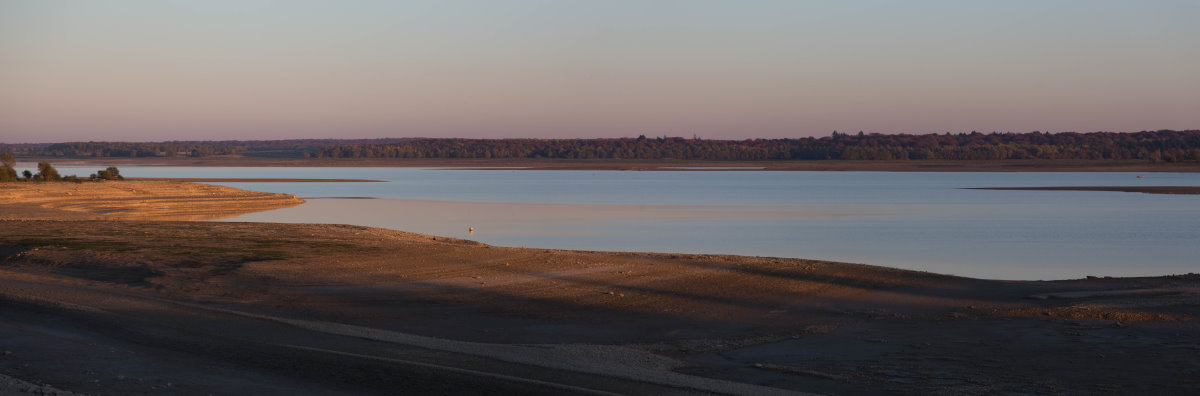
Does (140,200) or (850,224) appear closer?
(850,224)

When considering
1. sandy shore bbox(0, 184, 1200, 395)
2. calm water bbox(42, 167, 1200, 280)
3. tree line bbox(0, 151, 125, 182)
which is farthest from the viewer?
tree line bbox(0, 151, 125, 182)

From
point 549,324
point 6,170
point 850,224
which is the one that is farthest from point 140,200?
point 549,324

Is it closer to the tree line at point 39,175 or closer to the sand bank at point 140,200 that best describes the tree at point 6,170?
the tree line at point 39,175

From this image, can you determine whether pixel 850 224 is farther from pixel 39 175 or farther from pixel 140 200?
pixel 39 175

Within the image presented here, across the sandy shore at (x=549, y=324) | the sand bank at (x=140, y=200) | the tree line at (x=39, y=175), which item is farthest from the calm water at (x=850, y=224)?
the tree line at (x=39, y=175)

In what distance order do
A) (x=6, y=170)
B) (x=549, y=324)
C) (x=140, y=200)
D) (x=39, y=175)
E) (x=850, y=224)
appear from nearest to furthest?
(x=549, y=324) < (x=850, y=224) < (x=140, y=200) < (x=6, y=170) < (x=39, y=175)

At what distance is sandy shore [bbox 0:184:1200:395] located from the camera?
8.48 meters

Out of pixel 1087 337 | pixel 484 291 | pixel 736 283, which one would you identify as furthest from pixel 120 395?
pixel 736 283

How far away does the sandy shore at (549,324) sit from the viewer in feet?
27.8

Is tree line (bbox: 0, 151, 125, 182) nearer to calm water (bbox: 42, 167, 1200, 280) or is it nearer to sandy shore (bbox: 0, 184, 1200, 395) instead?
calm water (bbox: 42, 167, 1200, 280)

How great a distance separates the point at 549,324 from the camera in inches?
479

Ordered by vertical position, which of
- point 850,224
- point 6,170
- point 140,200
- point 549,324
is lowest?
point 850,224

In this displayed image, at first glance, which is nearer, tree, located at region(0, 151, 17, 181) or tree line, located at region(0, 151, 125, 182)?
tree, located at region(0, 151, 17, 181)

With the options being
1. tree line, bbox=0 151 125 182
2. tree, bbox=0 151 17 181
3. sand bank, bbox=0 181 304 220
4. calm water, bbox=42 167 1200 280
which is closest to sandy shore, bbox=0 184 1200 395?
calm water, bbox=42 167 1200 280
